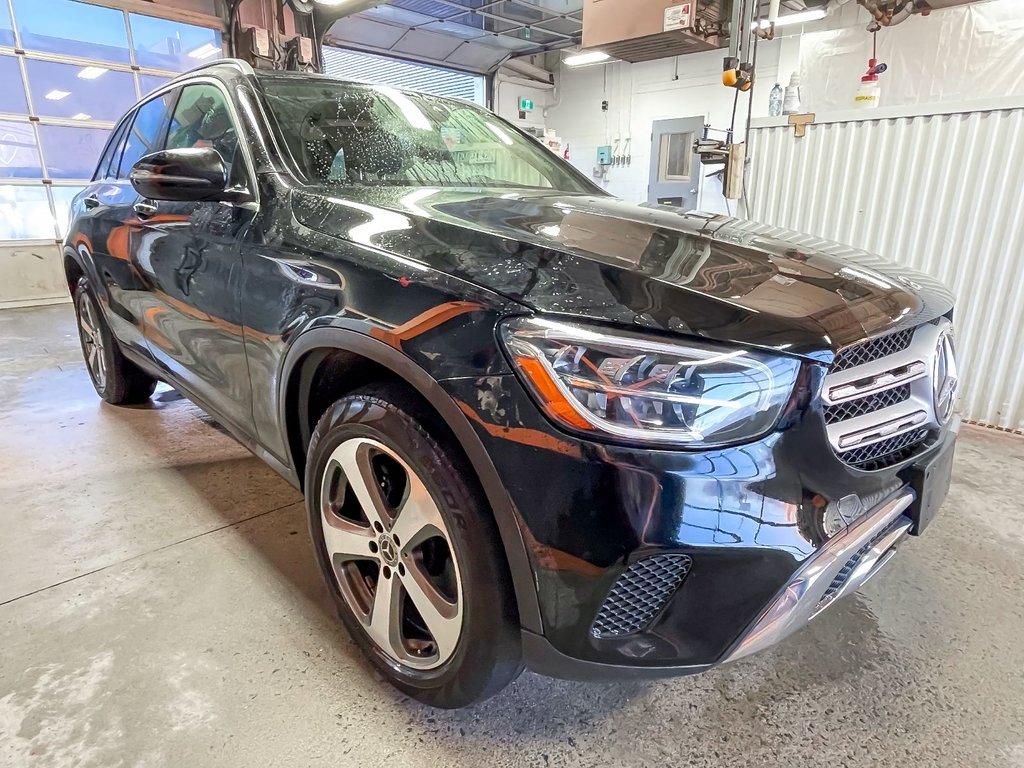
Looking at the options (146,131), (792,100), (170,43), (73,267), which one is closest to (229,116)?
(146,131)

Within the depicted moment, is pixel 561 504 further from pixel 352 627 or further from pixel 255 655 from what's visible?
pixel 255 655

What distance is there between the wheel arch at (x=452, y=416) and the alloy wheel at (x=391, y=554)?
14cm

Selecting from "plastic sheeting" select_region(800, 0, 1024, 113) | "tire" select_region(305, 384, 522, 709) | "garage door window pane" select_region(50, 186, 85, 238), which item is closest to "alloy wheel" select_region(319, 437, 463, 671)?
"tire" select_region(305, 384, 522, 709)

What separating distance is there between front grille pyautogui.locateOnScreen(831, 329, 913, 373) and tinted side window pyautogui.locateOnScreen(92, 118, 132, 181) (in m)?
3.11

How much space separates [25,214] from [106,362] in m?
5.35

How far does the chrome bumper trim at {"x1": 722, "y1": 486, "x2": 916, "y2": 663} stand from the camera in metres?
0.98

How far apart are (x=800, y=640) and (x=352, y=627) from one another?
1.12 metres

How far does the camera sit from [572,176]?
7.86 feet

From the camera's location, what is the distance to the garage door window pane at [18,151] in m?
6.58

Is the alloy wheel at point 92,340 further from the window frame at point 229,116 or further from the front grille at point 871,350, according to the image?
the front grille at point 871,350

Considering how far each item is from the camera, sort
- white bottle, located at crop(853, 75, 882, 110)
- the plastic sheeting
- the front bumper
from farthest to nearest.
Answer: the plastic sheeting, white bottle, located at crop(853, 75, 882, 110), the front bumper

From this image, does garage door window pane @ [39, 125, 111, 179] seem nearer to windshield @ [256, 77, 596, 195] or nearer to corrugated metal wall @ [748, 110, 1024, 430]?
windshield @ [256, 77, 596, 195]

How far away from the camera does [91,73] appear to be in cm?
693

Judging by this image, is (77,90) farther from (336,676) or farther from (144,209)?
(336,676)
